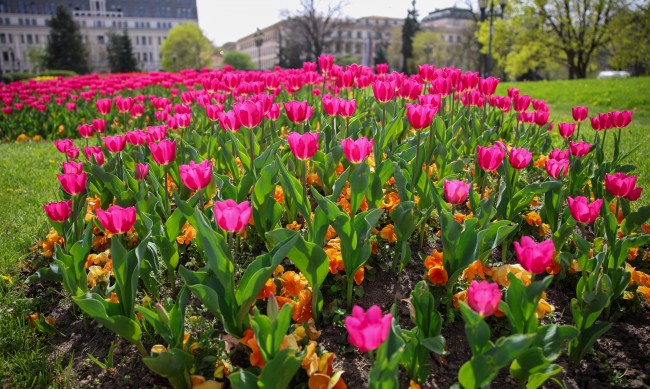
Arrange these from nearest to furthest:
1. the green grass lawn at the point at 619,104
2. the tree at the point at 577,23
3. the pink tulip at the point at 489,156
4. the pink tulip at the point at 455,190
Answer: the pink tulip at the point at 455,190, the pink tulip at the point at 489,156, the green grass lawn at the point at 619,104, the tree at the point at 577,23

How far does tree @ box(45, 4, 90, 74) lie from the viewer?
50.0 metres

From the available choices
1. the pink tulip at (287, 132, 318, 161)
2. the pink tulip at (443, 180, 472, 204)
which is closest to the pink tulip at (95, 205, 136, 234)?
the pink tulip at (287, 132, 318, 161)

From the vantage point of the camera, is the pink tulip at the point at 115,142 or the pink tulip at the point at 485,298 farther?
the pink tulip at the point at 115,142

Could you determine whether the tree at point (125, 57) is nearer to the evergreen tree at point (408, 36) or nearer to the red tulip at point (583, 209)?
the evergreen tree at point (408, 36)

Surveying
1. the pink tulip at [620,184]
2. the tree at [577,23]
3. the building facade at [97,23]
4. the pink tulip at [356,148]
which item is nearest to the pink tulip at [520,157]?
the pink tulip at [620,184]

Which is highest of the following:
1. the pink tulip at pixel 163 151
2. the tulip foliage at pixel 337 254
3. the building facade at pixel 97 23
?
the building facade at pixel 97 23

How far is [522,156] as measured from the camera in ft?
7.45

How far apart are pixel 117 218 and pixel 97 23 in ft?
342

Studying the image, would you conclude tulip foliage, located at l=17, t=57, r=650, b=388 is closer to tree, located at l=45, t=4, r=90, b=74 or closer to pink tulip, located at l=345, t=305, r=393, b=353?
pink tulip, located at l=345, t=305, r=393, b=353

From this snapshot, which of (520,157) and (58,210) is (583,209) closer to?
(520,157)

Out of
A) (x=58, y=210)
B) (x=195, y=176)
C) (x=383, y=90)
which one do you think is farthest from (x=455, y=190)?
(x=58, y=210)

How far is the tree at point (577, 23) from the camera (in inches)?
1021

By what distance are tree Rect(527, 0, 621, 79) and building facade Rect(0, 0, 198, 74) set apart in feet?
235

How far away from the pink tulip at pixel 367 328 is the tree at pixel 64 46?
5722 centimetres
